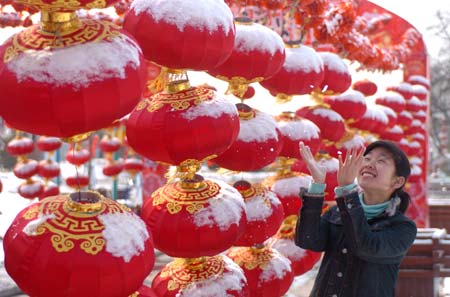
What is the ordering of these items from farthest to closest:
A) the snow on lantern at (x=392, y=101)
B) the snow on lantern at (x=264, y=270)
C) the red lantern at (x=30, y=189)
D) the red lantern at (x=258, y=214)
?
the red lantern at (x=30, y=189) < the snow on lantern at (x=392, y=101) < the snow on lantern at (x=264, y=270) < the red lantern at (x=258, y=214)

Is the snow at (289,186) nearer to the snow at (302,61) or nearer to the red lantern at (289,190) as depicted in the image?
the red lantern at (289,190)

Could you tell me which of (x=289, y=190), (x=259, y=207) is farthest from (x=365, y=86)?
(x=259, y=207)

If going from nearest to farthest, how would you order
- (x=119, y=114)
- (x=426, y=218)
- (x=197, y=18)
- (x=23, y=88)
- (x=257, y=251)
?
(x=23, y=88)
(x=119, y=114)
(x=197, y=18)
(x=257, y=251)
(x=426, y=218)

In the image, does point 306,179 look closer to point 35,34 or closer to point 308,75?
point 308,75

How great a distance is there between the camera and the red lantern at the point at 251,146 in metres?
2.61

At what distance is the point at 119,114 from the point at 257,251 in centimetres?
168

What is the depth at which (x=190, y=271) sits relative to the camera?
91.6 inches

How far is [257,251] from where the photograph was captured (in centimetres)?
305

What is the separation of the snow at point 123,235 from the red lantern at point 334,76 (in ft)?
8.01

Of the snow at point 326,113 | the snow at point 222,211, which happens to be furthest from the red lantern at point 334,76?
the snow at point 222,211

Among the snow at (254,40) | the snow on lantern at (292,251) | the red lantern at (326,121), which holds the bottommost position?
the snow on lantern at (292,251)

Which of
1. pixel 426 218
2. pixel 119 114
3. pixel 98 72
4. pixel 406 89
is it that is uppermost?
pixel 98 72

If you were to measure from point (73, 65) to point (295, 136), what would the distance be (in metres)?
2.03

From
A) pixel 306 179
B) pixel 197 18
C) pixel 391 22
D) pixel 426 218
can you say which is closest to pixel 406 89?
pixel 391 22
